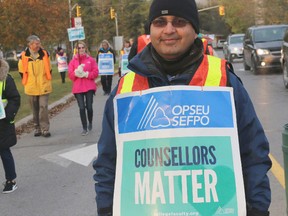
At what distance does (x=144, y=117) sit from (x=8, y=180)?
4.58 m

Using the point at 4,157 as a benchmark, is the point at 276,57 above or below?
below

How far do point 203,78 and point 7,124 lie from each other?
4.51 meters

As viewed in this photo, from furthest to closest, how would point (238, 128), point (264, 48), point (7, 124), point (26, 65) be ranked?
point (264, 48), point (26, 65), point (7, 124), point (238, 128)

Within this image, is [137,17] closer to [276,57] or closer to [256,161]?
[276,57]

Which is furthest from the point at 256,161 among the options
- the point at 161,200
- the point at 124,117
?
the point at 124,117

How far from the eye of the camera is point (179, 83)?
2.32 m

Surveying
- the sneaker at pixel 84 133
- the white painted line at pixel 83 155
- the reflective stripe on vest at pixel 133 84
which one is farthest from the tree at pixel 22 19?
the reflective stripe on vest at pixel 133 84

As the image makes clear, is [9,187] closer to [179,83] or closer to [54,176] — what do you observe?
[54,176]

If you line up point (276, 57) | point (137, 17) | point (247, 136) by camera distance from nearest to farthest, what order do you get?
point (247, 136) < point (276, 57) < point (137, 17)

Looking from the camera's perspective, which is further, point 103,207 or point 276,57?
point 276,57

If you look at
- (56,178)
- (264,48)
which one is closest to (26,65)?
(56,178)

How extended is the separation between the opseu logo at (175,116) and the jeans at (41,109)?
26.7ft

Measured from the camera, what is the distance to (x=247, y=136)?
2.30m

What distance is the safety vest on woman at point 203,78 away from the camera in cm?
230
